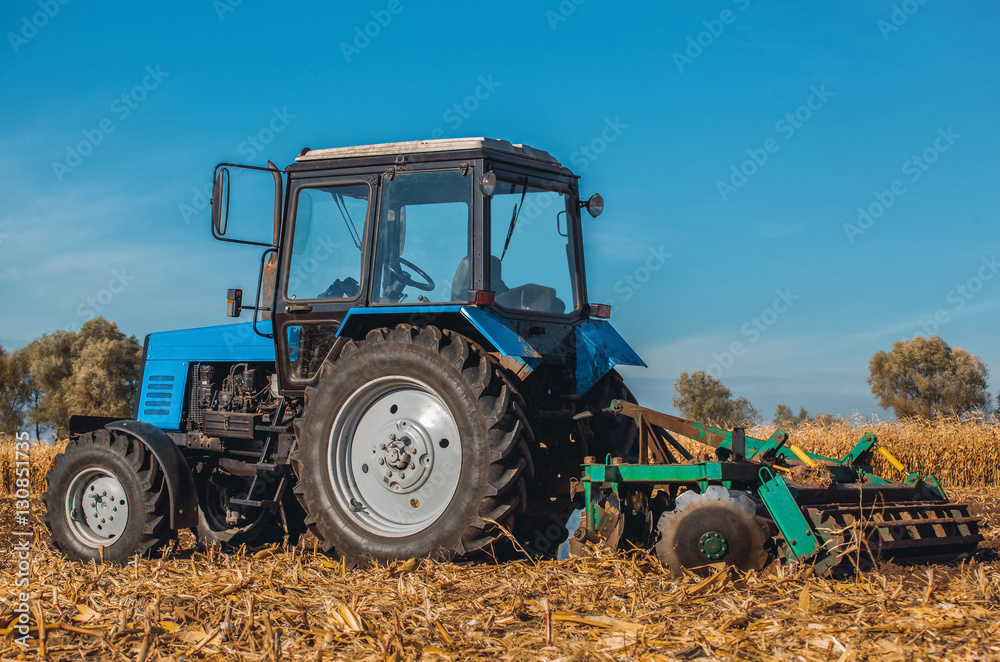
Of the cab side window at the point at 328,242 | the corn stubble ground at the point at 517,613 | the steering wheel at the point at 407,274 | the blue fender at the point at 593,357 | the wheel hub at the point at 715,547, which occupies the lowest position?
the corn stubble ground at the point at 517,613

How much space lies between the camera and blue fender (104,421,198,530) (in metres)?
6.12

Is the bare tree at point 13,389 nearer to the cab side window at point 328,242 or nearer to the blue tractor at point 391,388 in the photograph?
Answer: the blue tractor at point 391,388

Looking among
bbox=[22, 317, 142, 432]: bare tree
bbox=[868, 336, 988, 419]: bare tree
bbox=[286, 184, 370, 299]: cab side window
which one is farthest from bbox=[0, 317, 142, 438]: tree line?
bbox=[868, 336, 988, 419]: bare tree

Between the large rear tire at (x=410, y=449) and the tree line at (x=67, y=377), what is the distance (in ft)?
98.1

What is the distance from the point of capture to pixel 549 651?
3.42 metres

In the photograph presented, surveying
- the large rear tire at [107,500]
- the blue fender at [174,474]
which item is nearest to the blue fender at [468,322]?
the blue fender at [174,474]

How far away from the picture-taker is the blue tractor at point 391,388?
504cm

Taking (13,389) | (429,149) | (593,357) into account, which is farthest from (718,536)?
(13,389)

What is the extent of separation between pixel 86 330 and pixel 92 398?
13.0 ft

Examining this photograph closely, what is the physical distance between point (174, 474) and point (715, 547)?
398 centimetres

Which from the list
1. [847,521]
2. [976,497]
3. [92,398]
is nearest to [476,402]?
[847,521]

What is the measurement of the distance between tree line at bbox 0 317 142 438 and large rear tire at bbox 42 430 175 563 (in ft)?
91.7

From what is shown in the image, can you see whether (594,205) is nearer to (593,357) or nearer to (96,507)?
(593,357)

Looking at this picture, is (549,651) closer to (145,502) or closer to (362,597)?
(362,597)
